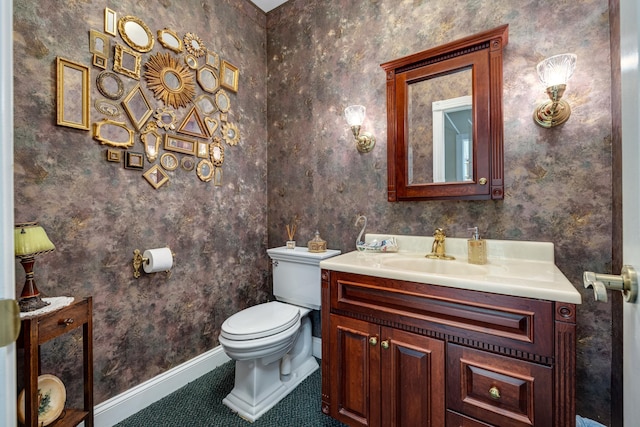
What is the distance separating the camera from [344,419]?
1.33m

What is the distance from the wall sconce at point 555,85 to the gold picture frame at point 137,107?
6.84 ft

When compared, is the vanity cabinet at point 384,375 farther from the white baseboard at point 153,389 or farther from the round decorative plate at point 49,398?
the round decorative plate at point 49,398

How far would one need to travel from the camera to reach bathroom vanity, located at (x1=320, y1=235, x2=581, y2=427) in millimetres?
906

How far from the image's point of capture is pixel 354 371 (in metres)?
1.31

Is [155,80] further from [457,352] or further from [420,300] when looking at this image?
[457,352]

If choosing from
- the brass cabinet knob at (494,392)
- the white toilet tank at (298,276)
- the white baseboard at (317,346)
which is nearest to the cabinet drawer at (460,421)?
the brass cabinet knob at (494,392)

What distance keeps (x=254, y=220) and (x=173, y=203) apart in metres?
0.69

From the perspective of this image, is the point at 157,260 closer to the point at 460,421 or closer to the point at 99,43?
the point at 99,43

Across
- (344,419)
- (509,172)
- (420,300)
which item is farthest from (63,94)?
(509,172)

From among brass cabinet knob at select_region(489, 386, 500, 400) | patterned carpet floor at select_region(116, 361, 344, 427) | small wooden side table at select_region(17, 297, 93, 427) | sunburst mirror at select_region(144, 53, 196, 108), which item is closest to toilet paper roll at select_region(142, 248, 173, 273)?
small wooden side table at select_region(17, 297, 93, 427)

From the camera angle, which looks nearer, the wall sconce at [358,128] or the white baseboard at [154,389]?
the white baseboard at [154,389]

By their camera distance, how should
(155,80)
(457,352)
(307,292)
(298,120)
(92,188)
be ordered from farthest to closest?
(298,120) < (307,292) < (155,80) < (92,188) < (457,352)

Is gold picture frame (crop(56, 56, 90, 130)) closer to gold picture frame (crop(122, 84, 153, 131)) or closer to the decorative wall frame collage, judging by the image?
the decorative wall frame collage

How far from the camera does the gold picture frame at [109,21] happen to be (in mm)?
1424
